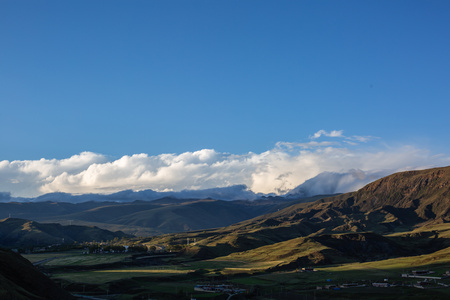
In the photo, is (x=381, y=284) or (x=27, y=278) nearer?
(x=27, y=278)

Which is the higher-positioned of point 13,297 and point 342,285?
point 13,297

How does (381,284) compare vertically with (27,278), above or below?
below

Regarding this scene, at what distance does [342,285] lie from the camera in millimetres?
195875

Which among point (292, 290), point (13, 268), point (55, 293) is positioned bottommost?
point (292, 290)

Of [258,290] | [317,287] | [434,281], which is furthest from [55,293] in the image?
[434,281]

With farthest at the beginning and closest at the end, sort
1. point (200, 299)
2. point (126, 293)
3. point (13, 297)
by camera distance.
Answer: point (126, 293), point (200, 299), point (13, 297)

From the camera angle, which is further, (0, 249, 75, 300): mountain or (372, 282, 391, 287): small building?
(372, 282, 391, 287): small building

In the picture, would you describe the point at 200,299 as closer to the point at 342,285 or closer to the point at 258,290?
the point at 258,290

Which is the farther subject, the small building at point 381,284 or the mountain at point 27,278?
the small building at point 381,284

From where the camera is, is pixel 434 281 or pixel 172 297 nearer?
pixel 172 297

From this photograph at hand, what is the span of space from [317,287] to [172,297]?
218 ft

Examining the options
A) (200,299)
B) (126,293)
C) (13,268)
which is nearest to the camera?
(13,268)

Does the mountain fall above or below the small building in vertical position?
above

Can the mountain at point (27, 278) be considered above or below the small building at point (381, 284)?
above
